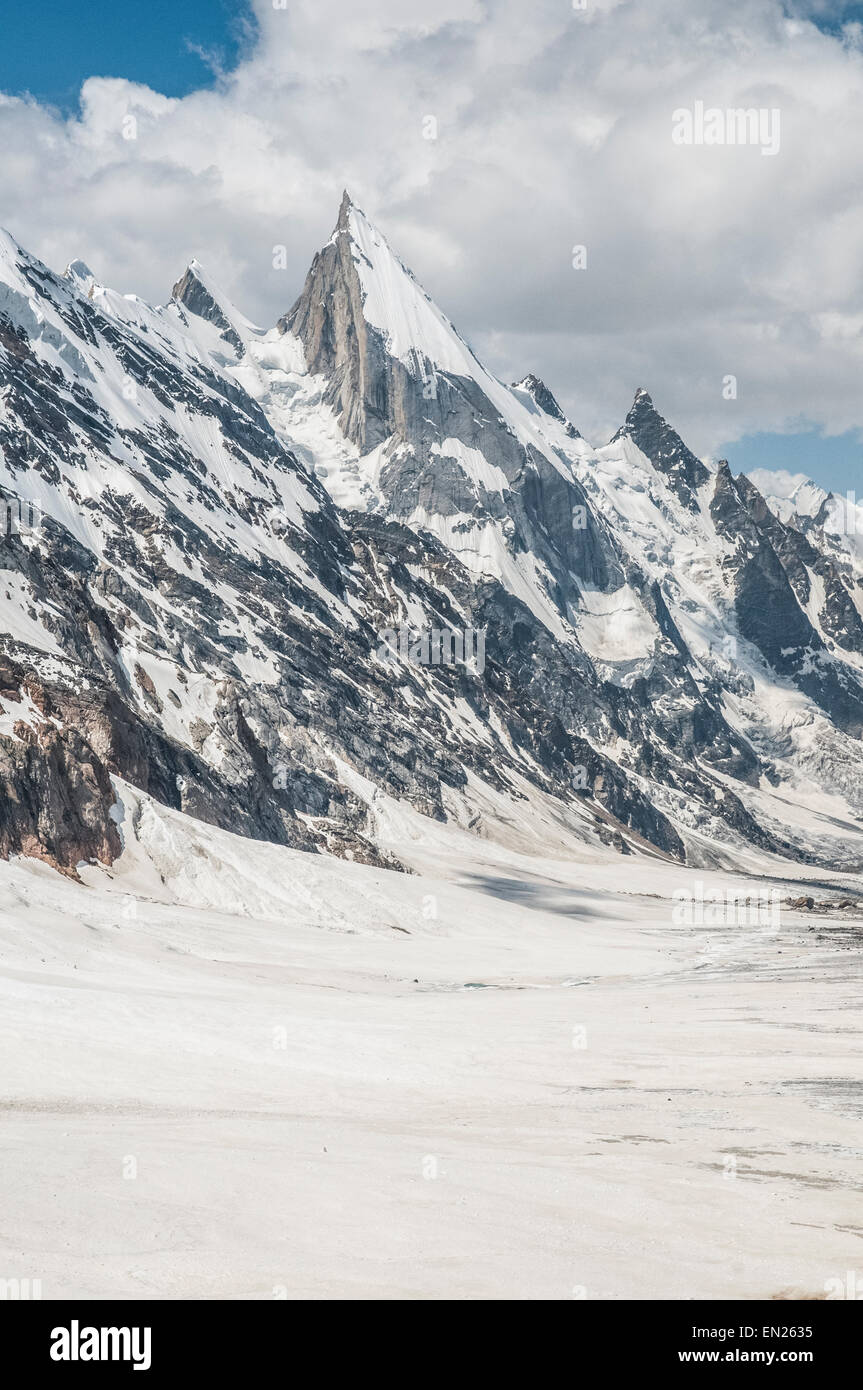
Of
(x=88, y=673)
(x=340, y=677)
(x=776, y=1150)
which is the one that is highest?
(x=340, y=677)

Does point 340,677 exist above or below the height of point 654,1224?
above

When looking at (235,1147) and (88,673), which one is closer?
(235,1147)

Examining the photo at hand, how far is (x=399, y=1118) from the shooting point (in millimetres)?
30938

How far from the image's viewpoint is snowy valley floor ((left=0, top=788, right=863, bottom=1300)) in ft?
57.2

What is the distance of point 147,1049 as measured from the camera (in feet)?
121

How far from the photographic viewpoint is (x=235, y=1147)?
2466cm

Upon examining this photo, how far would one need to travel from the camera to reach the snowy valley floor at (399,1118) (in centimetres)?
1742
